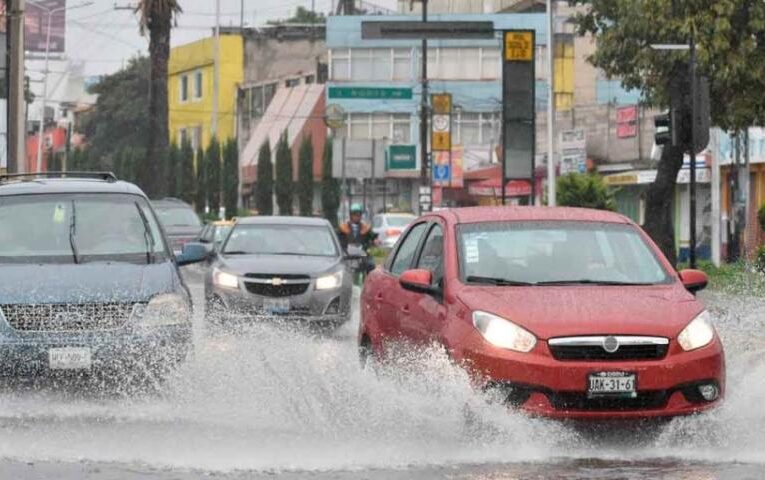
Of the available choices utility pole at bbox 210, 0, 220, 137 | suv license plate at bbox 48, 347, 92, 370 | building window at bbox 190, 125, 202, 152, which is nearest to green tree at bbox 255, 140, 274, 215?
utility pole at bbox 210, 0, 220, 137

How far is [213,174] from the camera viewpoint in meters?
81.4

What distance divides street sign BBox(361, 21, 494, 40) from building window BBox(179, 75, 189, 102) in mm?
62116

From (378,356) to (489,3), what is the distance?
230 ft

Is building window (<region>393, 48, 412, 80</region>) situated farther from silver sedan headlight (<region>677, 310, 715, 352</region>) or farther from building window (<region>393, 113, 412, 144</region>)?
silver sedan headlight (<region>677, 310, 715, 352</region>)

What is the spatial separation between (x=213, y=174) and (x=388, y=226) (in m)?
27.0

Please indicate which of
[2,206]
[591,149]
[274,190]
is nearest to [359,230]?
[2,206]

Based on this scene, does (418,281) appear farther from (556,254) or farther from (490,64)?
(490,64)

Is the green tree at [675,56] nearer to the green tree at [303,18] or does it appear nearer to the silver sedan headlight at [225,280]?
the silver sedan headlight at [225,280]

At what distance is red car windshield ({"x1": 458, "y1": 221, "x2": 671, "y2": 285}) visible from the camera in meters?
11.0

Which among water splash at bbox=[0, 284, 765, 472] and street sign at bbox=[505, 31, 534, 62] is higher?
street sign at bbox=[505, 31, 534, 62]

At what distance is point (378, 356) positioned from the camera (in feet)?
39.7

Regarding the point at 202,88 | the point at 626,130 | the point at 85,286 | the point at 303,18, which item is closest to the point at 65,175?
the point at 85,286

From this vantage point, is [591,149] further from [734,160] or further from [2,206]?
[2,206]

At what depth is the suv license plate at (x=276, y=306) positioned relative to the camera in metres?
19.8
